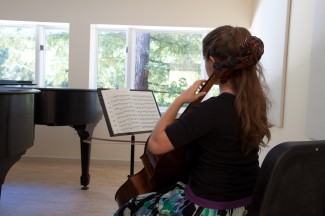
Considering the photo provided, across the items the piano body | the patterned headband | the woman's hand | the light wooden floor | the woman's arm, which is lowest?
the light wooden floor

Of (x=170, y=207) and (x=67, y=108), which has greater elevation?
(x=67, y=108)

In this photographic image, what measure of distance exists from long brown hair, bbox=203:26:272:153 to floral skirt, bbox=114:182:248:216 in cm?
24

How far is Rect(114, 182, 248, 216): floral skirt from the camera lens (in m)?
1.09

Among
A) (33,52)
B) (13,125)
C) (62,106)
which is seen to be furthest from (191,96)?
(33,52)

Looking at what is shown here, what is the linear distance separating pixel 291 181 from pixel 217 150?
0.31m

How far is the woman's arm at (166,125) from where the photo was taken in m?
1.03

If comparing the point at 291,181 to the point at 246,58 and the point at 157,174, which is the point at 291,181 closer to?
the point at 246,58

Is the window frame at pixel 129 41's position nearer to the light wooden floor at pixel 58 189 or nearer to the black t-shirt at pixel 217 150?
the light wooden floor at pixel 58 189

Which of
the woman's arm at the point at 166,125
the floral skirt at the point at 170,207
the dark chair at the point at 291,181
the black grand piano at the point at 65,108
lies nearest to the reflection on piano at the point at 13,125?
the black grand piano at the point at 65,108

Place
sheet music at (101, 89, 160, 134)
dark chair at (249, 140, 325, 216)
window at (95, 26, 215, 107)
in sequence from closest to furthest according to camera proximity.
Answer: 1. dark chair at (249, 140, 325, 216)
2. sheet music at (101, 89, 160, 134)
3. window at (95, 26, 215, 107)

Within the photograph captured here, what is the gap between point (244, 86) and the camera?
108 cm

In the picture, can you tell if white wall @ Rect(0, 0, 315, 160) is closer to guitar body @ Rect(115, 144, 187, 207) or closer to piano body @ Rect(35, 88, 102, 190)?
piano body @ Rect(35, 88, 102, 190)

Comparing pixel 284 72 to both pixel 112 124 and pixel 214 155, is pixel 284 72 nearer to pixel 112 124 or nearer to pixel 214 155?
pixel 112 124

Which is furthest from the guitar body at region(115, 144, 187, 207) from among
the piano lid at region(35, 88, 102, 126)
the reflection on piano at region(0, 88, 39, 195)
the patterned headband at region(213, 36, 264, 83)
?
the piano lid at region(35, 88, 102, 126)
